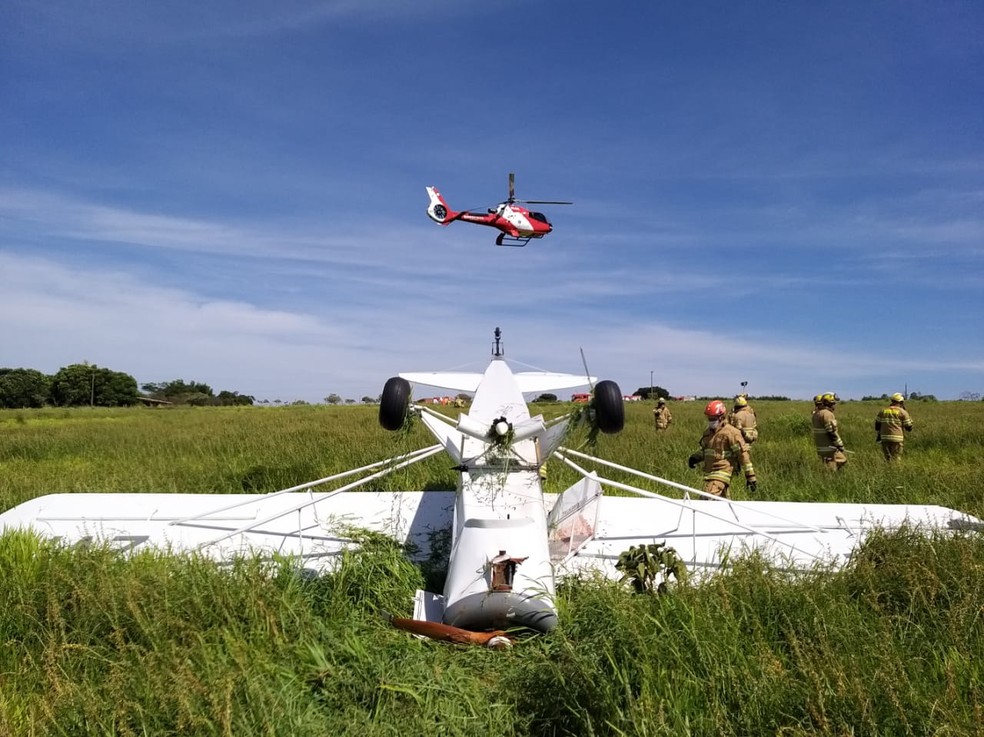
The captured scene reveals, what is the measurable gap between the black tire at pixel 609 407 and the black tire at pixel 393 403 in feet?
5.09

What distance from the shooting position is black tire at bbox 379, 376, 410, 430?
5.22m

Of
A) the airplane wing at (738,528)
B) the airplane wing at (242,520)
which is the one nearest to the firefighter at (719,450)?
the airplane wing at (738,528)

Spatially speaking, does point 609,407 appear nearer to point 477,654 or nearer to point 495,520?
point 495,520

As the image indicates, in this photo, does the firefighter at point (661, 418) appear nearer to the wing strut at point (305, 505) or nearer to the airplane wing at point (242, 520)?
the airplane wing at point (242, 520)

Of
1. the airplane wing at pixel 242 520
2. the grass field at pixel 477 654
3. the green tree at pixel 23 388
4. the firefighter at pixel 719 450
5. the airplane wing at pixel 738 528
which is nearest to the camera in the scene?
the grass field at pixel 477 654

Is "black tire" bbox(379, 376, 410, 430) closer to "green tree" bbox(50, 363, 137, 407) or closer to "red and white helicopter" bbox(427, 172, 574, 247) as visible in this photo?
"red and white helicopter" bbox(427, 172, 574, 247)

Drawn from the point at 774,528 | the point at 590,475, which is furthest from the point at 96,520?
the point at 774,528

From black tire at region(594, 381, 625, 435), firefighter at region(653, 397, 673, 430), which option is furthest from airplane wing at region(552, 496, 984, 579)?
firefighter at region(653, 397, 673, 430)

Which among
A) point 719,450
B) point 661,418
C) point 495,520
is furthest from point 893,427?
point 495,520

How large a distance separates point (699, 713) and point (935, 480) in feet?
28.2

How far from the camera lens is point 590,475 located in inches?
253

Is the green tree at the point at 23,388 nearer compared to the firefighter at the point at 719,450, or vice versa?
the firefighter at the point at 719,450

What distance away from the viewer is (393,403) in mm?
5223

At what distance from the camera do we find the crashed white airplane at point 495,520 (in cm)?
479
